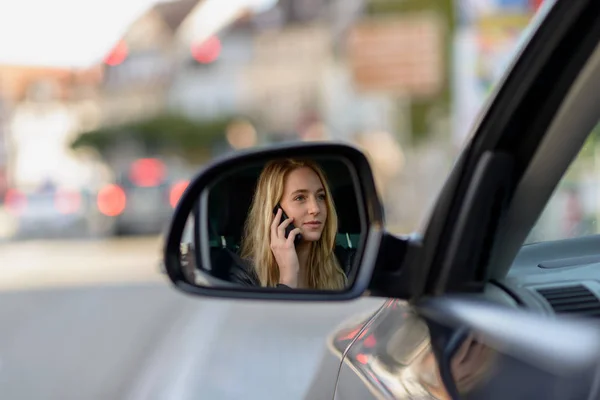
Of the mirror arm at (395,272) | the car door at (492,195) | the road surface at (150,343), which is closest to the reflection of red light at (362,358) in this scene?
the car door at (492,195)

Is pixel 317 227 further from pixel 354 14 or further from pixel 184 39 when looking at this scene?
pixel 184 39

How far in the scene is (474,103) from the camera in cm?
1549

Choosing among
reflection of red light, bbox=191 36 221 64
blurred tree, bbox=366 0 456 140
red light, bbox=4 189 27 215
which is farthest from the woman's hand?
reflection of red light, bbox=191 36 221 64

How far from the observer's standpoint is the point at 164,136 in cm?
4847

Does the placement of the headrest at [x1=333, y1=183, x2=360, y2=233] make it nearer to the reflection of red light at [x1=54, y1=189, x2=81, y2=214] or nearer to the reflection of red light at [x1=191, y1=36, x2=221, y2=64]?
the reflection of red light at [x1=54, y1=189, x2=81, y2=214]

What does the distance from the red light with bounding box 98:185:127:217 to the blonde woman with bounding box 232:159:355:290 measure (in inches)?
823

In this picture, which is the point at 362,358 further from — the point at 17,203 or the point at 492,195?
the point at 17,203

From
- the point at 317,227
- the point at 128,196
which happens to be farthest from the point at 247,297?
the point at 128,196

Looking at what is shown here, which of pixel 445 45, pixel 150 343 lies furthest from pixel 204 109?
pixel 150 343

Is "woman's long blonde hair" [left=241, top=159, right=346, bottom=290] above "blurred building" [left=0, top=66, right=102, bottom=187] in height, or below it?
above

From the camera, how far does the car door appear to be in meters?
1.69

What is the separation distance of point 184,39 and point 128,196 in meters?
33.4

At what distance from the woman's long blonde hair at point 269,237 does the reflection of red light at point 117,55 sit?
181 feet

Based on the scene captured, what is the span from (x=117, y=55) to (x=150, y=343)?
50629mm
